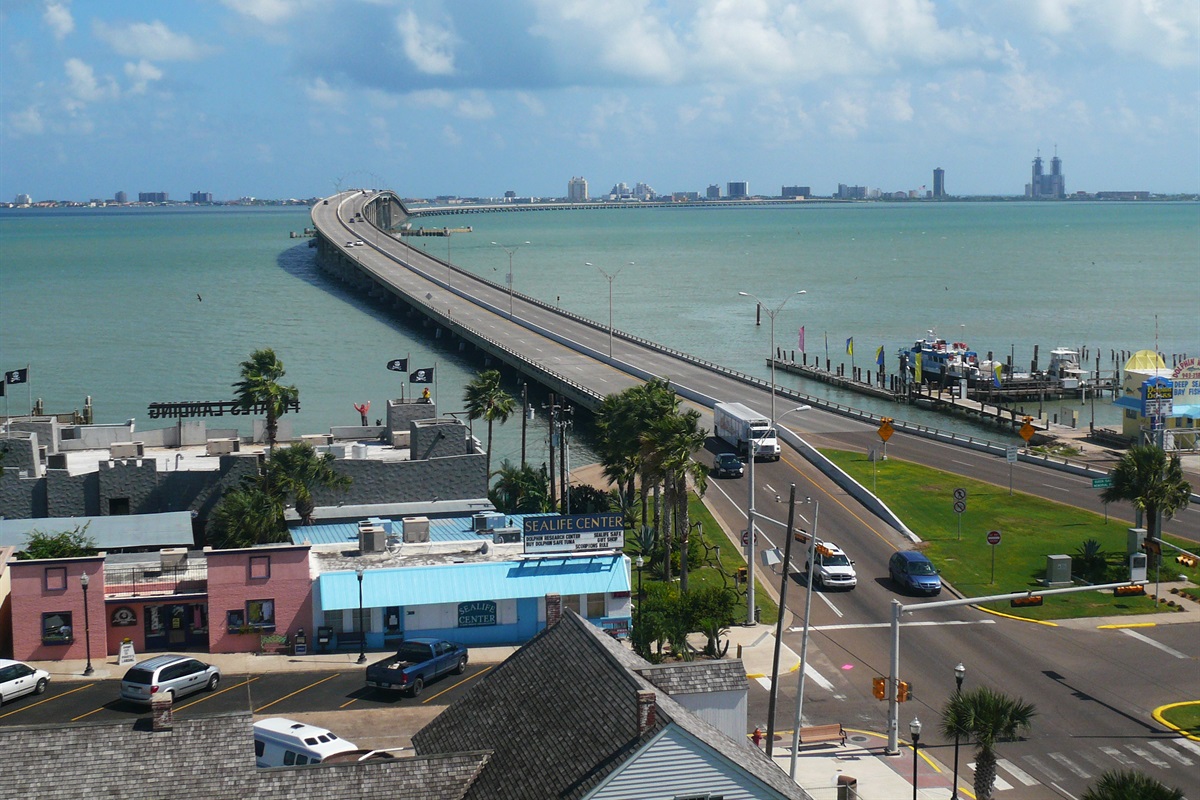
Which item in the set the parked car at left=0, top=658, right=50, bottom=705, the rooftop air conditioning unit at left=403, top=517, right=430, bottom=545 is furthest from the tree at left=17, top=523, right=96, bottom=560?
the rooftop air conditioning unit at left=403, top=517, right=430, bottom=545

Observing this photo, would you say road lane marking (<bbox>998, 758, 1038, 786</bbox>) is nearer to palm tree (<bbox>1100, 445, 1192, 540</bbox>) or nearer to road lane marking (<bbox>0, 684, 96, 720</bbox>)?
palm tree (<bbox>1100, 445, 1192, 540</bbox>)

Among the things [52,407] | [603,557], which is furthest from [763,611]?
[52,407]

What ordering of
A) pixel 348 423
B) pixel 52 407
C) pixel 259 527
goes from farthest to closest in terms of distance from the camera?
pixel 52 407 → pixel 348 423 → pixel 259 527

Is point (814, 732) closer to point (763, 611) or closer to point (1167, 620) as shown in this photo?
point (763, 611)

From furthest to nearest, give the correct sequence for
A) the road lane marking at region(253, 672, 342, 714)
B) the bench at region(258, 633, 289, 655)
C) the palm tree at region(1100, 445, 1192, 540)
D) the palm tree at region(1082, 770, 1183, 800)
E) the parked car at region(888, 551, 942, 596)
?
1. the palm tree at region(1100, 445, 1192, 540)
2. the parked car at region(888, 551, 942, 596)
3. the bench at region(258, 633, 289, 655)
4. the road lane marking at region(253, 672, 342, 714)
5. the palm tree at region(1082, 770, 1183, 800)

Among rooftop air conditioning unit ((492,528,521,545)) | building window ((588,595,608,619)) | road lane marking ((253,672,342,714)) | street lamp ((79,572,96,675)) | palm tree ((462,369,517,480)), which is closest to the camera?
road lane marking ((253,672,342,714))

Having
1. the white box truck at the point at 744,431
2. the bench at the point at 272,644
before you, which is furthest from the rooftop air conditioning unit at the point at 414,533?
the white box truck at the point at 744,431
